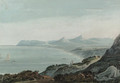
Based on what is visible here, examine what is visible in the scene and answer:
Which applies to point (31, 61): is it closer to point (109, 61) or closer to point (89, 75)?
point (109, 61)

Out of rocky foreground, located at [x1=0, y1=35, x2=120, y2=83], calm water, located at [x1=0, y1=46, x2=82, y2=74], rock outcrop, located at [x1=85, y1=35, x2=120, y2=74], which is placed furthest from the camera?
calm water, located at [x1=0, y1=46, x2=82, y2=74]

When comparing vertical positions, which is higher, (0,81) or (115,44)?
(115,44)

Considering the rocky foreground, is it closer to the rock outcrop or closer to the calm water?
the rock outcrop

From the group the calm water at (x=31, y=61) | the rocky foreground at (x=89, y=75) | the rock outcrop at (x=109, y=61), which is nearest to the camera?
the rocky foreground at (x=89, y=75)

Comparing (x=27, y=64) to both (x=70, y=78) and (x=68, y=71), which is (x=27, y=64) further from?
(x=70, y=78)

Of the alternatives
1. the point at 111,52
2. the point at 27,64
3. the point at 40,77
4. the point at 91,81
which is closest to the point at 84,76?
the point at 91,81

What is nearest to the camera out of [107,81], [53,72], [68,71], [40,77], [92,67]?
[107,81]

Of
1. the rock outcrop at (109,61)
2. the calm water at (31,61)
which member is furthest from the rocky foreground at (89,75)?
the calm water at (31,61)

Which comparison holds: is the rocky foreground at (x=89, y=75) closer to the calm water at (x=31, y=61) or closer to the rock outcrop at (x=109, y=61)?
the rock outcrop at (x=109, y=61)

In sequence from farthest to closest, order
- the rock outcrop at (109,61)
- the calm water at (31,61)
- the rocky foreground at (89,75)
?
the calm water at (31,61)
the rock outcrop at (109,61)
the rocky foreground at (89,75)

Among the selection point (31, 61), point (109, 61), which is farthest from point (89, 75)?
point (31, 61)

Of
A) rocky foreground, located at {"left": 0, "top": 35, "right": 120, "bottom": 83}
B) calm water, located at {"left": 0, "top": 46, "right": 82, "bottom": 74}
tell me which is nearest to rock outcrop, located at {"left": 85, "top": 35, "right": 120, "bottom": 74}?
rocky foreground, located at {"left": 0, "top": 35, "right": 120, "bottom": 83}
